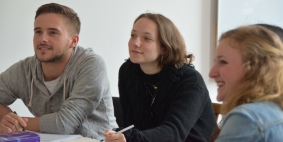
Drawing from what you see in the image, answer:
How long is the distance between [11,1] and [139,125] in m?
1.02

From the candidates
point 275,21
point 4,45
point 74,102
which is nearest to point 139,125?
point 74,102

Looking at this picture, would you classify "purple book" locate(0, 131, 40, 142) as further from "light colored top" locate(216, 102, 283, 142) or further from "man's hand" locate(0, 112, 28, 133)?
"light colored top" locate(216, 102, 283, 142)

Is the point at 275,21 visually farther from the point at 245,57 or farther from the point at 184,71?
the point at 245,57

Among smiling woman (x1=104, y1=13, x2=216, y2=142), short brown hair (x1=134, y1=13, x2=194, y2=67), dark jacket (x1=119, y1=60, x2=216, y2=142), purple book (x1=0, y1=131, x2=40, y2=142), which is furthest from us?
short brown hair (x1=134, y1=13, x2=194, y2=67)

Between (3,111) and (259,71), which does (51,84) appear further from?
(259,71)

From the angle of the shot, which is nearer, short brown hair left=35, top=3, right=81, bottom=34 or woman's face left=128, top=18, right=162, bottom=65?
woman's face left=128, top=18, right=162, bottom=65

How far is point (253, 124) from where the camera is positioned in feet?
2.48

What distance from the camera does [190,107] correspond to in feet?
4.50

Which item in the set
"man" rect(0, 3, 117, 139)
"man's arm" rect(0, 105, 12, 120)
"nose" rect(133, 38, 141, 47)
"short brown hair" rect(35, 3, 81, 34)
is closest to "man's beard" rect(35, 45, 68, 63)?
"man" rect(0, 3, 117, 139)

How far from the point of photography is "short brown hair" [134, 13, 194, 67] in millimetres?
1537

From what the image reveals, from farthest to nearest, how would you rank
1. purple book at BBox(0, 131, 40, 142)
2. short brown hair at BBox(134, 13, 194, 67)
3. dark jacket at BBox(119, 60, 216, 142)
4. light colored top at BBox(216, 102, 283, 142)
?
short brown hair at BBox(134, 13, 194, 67) < dark jacket at BBox(119, 60, 216, 142) < purple book at BBox(0, 131, 40, 142) < light colored top at BBox(216, 102, 283, 142)

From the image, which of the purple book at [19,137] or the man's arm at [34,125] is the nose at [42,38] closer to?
the man's arm at [34,125]

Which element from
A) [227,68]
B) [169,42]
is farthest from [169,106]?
[227,68]

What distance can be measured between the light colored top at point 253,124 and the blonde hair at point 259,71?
0.03m
